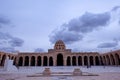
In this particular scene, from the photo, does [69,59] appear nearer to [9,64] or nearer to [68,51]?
[68,51]

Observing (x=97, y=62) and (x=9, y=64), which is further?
(x=97, y=62)

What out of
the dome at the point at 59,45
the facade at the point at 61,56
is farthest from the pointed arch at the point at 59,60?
the dome at the point at 59,45

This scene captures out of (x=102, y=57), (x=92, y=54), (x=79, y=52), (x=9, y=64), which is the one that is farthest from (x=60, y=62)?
(x=9, y=64)

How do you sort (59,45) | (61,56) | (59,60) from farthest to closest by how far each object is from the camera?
(59,60) → (61,56) → (59,45)

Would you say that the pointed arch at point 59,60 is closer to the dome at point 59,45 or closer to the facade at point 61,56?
the facade at point 61,56

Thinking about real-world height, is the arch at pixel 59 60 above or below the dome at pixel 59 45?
below

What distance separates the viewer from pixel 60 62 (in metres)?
44.1

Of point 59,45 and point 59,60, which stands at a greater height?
point 59,45

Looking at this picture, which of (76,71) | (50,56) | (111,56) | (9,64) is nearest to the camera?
(76,71)

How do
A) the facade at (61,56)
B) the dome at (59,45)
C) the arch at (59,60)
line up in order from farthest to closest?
the arch at (59,60) → the dome at (59,45) → the facade at (61,56)

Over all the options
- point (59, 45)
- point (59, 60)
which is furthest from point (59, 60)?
point (59, 45)

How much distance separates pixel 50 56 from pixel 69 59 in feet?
22.7

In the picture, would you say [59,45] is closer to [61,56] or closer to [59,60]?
[61,56]

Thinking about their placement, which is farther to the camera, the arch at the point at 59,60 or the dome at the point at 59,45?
the arch at the point at 59,60
